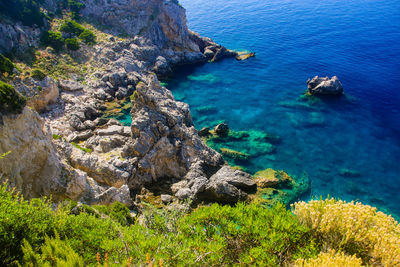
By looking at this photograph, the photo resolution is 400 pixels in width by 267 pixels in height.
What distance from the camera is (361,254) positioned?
34.7 feet

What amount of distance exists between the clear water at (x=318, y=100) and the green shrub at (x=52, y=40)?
22.8 meters

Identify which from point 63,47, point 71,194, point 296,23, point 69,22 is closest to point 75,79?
point 63,47

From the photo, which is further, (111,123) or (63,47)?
(63,47)

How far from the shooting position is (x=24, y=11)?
47.1 meters

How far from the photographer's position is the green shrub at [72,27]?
171 ft

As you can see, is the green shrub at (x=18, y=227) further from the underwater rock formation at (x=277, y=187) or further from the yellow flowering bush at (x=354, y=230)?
the underwater rock formation at (x=277, y=187)

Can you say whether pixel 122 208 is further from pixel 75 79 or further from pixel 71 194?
pixel 75 79

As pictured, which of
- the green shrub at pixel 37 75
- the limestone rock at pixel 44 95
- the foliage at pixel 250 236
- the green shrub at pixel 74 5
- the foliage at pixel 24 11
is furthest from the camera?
the green shrub at pixel 74 5

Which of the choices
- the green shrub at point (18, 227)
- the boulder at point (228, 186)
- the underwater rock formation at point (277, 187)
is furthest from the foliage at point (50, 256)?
the underwater rock formation at point (277, 187)

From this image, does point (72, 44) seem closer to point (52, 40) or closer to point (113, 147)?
point (52, 40)

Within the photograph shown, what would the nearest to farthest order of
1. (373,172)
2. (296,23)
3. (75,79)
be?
(373,172) → (75,79) → (296,23)

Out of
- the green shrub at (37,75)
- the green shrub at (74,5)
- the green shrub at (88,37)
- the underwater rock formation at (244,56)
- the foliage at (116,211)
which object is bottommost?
the foliage at (116,211)

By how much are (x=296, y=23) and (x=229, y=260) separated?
9004 centimetres

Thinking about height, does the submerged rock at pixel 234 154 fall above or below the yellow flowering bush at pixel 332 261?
below
